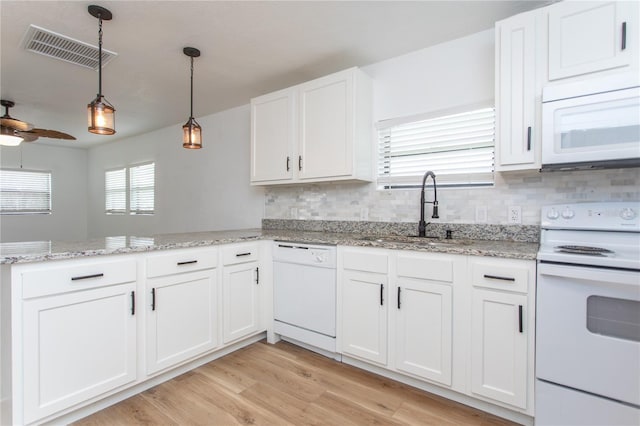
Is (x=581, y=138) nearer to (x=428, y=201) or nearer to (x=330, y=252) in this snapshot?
(x=428, y=201)

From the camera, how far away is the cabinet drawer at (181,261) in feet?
6.48

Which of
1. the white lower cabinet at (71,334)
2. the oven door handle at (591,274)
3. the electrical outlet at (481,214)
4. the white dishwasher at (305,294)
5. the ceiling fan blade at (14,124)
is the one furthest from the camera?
the ceiling fan blade at (14,124)

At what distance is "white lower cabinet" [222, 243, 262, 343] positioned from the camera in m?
2.42

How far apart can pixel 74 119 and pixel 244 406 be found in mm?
4767

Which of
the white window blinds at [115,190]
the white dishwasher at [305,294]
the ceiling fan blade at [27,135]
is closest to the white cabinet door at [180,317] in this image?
the white dishwasher at [305,294]

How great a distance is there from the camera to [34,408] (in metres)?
1.52

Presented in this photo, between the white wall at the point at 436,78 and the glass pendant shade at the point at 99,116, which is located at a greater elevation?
the white wall at the point at 436,78

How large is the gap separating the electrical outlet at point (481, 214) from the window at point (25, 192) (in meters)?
7.68

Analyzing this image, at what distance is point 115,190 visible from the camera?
20.1ft

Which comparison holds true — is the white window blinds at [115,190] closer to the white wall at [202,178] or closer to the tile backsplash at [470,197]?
the white wall at [202,178]

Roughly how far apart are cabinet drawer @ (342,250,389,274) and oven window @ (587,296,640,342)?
3.36 feet

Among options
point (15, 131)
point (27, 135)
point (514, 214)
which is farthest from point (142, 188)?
point (514, 214)

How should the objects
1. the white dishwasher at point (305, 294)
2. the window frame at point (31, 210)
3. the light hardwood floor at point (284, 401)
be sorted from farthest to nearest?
the window frame at point (31, 210) < the white dishwasher at point (305, 294) < the light hardwood floor at point (284, 401)

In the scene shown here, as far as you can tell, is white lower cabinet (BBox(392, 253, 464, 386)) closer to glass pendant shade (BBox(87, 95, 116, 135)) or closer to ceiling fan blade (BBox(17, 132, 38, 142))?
glass pendant shade (BBox(87, 95, 116, 135))
